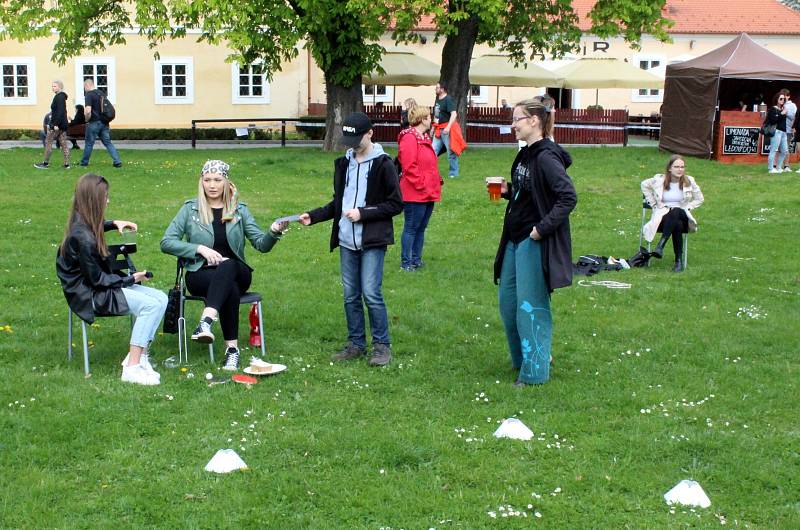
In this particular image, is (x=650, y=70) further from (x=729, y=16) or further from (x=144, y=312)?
(x=144, y=312)

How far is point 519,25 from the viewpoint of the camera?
80.9 ft

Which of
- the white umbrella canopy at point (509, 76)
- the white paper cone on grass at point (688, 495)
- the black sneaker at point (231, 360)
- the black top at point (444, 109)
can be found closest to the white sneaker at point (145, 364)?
the black sneaker at point (231, 360)

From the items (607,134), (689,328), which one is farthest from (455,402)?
(607,134)

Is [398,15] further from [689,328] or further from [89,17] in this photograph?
[689,328]

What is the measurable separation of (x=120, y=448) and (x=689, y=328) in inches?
197

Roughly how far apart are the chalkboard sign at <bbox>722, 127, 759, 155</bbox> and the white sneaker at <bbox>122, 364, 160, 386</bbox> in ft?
61.2

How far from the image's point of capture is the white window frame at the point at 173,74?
34.6 metres

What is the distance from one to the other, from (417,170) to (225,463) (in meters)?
5.84

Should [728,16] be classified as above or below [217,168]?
above

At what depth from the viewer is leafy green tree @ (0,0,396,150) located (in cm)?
2073

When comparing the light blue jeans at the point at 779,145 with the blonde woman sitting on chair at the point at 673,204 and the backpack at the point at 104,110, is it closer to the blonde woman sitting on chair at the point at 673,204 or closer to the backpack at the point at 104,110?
the blonde woman sitting on chair at the point at 673,204

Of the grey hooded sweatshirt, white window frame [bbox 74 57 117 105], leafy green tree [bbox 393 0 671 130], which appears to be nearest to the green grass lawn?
the grey hooded sweatshirt

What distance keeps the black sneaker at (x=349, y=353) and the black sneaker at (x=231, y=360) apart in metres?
0.74

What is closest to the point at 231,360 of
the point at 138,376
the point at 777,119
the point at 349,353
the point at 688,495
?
the point at 138,376
